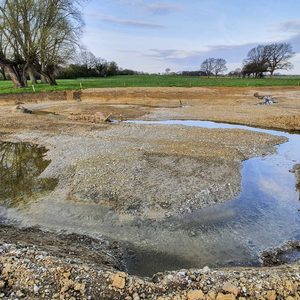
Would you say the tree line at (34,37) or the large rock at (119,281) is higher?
the tree line at (34,37)

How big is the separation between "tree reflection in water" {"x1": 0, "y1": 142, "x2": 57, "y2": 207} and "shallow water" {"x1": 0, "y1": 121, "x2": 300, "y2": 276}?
0.82 m

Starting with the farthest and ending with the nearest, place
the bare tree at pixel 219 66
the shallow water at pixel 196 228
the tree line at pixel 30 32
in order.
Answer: the bare tree at pixel 219 66
the tree line at pixel 30 32
the shallow water at pixel 196 228

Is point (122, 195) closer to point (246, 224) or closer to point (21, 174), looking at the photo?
point (246, 224)

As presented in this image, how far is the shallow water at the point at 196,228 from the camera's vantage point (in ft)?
23.8

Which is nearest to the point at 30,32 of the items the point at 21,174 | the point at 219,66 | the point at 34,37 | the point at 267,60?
the point at 34,37

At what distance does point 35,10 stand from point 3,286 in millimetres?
41157

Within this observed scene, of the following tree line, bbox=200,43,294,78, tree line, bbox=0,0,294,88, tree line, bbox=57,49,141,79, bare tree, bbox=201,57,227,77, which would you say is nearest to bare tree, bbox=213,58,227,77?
bare tree, bbox=201,57,227,77

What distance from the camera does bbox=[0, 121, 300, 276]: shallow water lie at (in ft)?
23.8

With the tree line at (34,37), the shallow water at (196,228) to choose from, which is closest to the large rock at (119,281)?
the shallow water at (196,228)

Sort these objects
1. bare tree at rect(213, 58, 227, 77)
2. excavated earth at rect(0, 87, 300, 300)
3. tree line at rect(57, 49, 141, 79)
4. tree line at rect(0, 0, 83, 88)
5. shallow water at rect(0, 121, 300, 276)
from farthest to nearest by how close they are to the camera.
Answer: bare tree at rect(213, 58, 227, 77) → tree line at rect(57, 49, 141, 79) → tree line at rect(0, 0, 83, 88) → shallow water at rect(0, 121, 300, 276) → excavated earth at rect(0, 87, 300, 300)

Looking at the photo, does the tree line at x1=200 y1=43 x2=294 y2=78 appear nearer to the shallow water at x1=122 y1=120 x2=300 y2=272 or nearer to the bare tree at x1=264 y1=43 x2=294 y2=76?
the bare tree at x1=264 y1=43 x2=294 y2=76

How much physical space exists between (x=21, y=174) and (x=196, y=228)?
7623 millimetres

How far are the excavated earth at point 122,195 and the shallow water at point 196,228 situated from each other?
13 cm

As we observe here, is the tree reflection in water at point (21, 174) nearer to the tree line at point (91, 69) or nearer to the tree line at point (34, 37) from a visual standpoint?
the tree line at point (34, 37)
